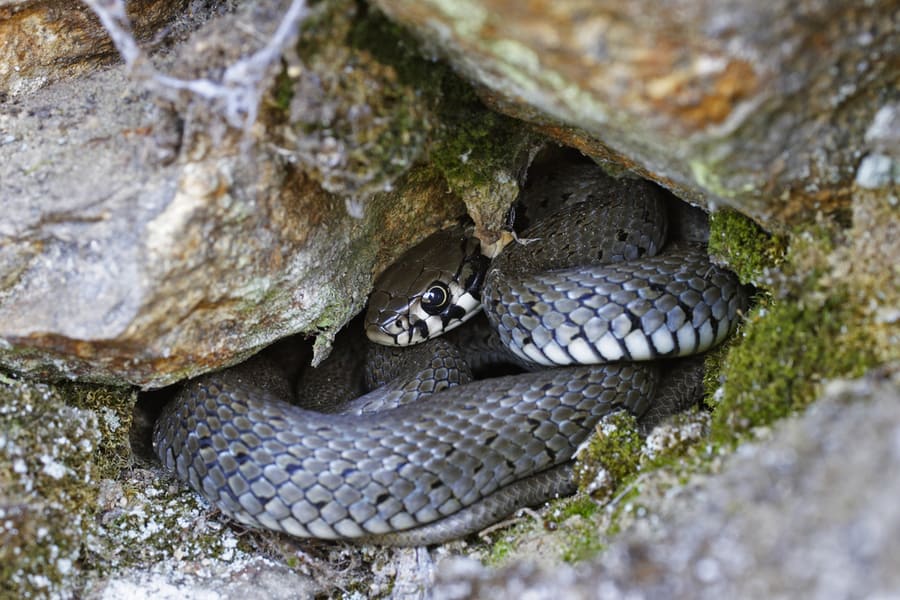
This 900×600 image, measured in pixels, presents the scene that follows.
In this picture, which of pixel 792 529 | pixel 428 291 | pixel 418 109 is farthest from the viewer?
pixel 428 291

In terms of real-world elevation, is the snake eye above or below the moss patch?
below

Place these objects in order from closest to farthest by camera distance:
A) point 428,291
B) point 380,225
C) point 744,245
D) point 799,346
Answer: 1. point 799,346
2. point 744,245
3. point 380,225
4. point 428,291

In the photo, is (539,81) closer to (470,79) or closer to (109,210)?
(470,79)

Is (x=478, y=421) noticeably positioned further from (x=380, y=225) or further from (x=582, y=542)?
(x=380, y=225)

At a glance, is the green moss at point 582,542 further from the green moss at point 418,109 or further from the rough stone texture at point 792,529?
the green moss at point 418,109

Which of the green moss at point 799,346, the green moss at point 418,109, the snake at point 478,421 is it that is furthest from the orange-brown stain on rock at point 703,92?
the snake at point 478,421

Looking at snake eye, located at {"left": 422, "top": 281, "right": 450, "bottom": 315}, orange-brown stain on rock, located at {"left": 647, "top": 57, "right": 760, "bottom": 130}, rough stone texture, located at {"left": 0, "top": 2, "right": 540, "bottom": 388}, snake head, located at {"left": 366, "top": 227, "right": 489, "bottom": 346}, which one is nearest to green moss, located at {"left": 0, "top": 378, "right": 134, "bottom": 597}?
rough stone texture, located at {"left": 0, "top": 2, "right": 540, "bottom": 388}

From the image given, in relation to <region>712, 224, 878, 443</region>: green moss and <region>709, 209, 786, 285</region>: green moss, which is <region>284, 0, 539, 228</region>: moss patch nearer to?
<region>709, 209, 786, 285</region>: green moss

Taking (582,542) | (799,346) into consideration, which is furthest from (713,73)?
(582,542)
